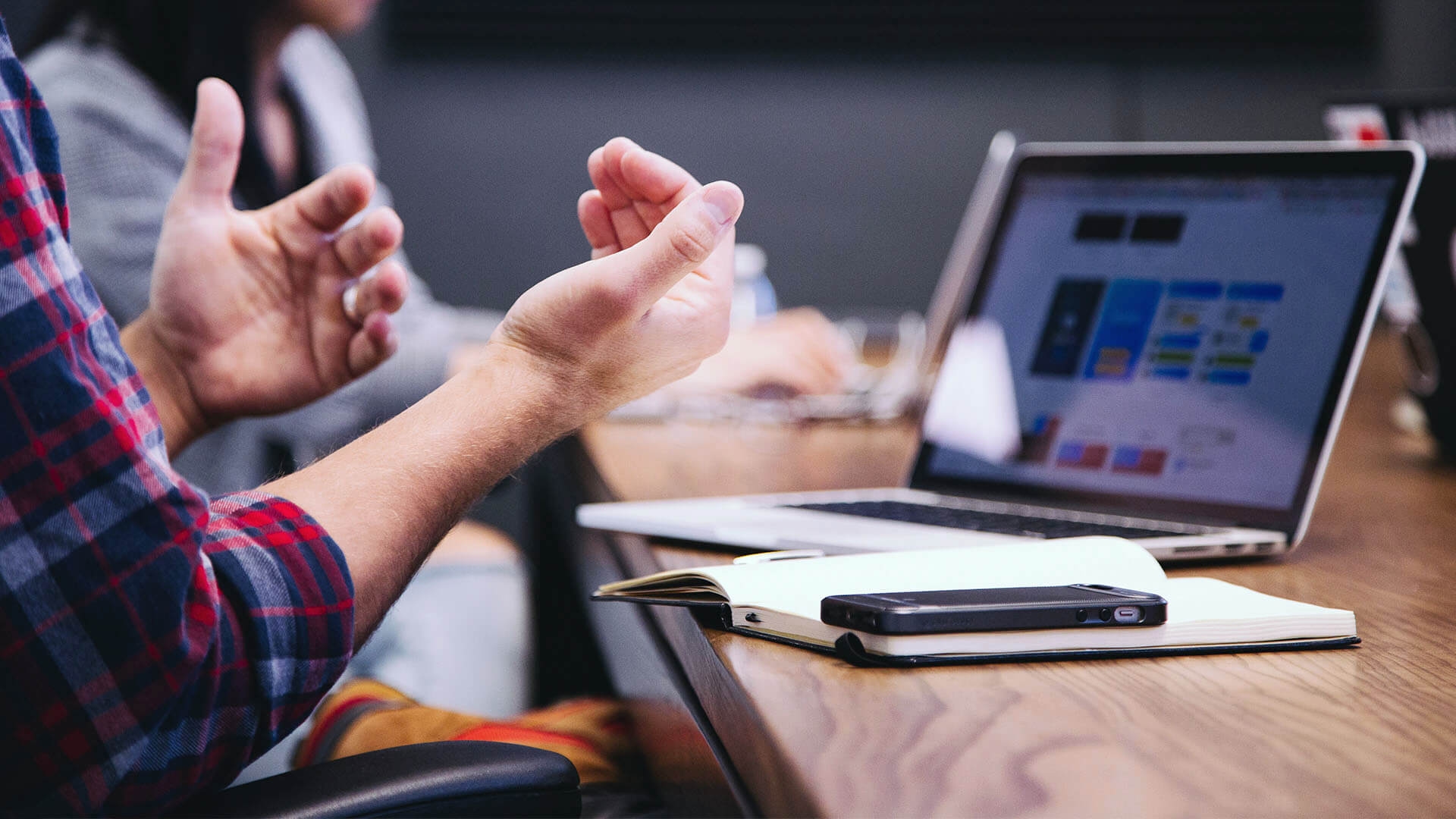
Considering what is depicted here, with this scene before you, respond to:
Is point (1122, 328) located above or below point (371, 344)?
above

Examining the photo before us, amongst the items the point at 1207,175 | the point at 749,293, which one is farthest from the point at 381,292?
the point at 749,293

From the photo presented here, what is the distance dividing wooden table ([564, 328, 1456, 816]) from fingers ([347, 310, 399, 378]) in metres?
0.33

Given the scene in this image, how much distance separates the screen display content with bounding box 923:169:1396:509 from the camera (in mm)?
816

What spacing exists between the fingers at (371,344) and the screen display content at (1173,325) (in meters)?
0.45

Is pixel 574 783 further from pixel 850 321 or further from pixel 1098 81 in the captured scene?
pixel 1098 81

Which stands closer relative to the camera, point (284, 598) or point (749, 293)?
point (284, 598)

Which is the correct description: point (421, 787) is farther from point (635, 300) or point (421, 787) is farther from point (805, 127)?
point (805, 127)

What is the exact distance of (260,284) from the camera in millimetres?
995

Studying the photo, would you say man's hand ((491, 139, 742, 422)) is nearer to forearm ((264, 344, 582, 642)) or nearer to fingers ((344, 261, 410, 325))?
forearm ((264, 344, 582, 642))

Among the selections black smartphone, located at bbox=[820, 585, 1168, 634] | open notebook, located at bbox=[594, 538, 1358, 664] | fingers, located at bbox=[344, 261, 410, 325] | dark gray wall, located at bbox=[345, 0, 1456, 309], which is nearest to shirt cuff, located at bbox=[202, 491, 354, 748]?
open notebook, located at bbox=[594, 538, 1358, 664]

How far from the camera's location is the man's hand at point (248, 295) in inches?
37.8

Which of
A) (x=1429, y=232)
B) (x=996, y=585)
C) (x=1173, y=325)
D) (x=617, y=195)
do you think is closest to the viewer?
(x=996, y=585)

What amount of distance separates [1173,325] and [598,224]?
1.40 ft

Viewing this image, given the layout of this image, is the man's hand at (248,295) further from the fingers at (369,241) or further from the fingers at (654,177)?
the fingers at (654,177)
